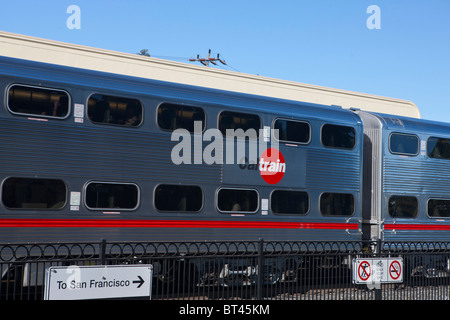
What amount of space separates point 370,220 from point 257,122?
449cm

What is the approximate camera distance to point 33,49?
17.9m

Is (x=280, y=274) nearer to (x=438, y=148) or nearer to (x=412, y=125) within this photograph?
(x=412, y=125)

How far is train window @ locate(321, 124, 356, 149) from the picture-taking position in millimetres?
14734


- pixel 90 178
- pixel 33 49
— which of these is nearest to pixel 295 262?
pixel 90 178

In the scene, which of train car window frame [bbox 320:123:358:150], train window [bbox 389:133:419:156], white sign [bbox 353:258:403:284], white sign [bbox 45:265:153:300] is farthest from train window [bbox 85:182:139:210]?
train window [bbox 389:133:419:156]

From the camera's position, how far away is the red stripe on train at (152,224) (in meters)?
10.8

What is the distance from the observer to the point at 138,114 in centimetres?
1215

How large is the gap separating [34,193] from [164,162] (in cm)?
277

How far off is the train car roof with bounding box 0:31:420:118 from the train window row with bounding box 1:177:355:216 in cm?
791

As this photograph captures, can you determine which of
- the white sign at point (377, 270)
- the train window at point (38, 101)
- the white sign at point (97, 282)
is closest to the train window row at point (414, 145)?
the white sign at point (377, 270)

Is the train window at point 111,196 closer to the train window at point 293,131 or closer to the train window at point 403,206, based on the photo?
the train window at point 293,131

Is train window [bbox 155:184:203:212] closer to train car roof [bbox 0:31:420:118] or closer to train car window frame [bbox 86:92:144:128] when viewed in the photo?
train car window frame [bbox 86:92:144:128]
